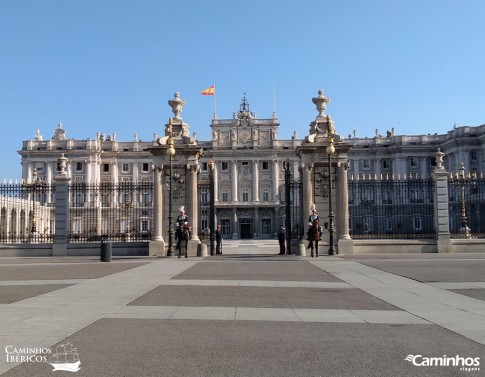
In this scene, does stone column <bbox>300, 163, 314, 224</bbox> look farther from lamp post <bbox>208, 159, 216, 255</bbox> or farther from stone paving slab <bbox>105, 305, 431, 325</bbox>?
stone paving slab <bbox>105, 305, 431, 325</bbox>

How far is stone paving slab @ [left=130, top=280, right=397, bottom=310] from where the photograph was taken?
9.75 meters

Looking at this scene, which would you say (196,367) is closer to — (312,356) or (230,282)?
(312,356)

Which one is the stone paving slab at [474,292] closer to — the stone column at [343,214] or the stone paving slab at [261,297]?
the stone paving slab at [261,297]

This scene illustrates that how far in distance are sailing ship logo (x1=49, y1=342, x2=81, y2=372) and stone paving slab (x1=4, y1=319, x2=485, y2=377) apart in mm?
81

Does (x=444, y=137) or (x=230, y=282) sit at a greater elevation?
(x=444, y=137)

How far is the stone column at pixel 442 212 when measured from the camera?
83.7ft

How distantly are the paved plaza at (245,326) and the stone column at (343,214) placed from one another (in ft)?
34.6

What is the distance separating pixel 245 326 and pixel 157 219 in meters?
17.9

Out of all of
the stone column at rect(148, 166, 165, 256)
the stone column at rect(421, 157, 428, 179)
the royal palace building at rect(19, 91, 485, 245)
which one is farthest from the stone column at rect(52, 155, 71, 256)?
the stone column at rect(421, 157, 428, 179)

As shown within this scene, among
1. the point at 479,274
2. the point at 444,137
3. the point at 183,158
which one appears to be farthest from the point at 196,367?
the point at 444,137

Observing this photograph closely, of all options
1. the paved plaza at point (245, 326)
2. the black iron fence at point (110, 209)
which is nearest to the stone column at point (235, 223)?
the black iron fence at point (110, 209)

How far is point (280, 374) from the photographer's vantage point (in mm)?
5375

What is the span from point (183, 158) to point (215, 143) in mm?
74749

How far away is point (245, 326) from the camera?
7707 mm
